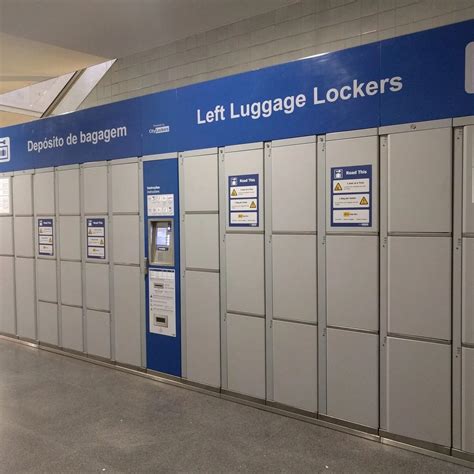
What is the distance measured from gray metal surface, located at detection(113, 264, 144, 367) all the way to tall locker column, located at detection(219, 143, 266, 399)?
115 cm

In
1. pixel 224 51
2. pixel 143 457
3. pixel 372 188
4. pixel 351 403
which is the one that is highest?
pixel 224 51

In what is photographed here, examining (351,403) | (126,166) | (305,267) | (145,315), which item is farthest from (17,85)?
(351,403)

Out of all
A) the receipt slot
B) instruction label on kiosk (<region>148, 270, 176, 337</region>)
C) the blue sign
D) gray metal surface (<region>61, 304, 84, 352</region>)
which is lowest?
gray metal surface (<region>61, 304, 84, 352</region>)

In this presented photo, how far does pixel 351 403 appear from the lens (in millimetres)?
3559

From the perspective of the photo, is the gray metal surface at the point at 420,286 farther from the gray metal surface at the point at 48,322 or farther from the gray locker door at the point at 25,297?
the gray locker door at the point at 25,297

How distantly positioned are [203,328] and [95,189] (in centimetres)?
208

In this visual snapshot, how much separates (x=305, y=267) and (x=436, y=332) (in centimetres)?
106

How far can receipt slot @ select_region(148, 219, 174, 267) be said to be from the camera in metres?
4.68

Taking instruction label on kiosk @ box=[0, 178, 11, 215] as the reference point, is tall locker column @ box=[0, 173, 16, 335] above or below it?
below

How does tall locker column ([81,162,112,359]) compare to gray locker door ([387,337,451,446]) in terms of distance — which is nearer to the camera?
gray locker door ([387,337,451,446])

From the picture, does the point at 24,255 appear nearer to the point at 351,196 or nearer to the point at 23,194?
the point at 23,194

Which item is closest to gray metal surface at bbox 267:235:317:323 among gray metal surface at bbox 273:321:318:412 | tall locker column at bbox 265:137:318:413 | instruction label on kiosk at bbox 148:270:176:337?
tall locker column at bbox 265:137:318:413

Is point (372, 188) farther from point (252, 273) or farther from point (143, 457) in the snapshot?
point (143, 457)

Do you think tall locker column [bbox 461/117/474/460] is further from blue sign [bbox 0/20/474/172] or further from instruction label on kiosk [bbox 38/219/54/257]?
instruction label on kiosk [bbox 38/219/54/257]
